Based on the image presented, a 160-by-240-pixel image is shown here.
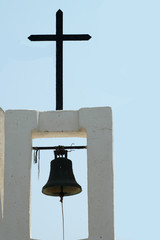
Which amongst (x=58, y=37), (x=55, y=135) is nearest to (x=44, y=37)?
(x=58, y=37)

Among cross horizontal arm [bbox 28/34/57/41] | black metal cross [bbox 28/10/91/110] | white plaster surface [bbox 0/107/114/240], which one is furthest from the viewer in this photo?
cross horizontal arm [bbox 28/34/57/41]

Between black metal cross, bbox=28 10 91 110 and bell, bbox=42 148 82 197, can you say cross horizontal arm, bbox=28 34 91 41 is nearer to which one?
black metal cross, bbox=28 10 91 110

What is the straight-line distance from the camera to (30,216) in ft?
31.8

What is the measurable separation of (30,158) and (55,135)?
1.91 feet

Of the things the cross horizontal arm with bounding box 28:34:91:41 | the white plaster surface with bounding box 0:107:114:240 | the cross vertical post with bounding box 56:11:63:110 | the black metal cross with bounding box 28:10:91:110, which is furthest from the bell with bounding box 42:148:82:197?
the cross horizontal arm with bounding box 28:34:91:41

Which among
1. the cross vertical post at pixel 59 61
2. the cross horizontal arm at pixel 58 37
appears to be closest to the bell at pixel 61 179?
the cross vertical post at pixel 59 61

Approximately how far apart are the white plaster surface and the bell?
384 millimetres

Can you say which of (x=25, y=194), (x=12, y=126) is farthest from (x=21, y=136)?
(x=25, y=194)

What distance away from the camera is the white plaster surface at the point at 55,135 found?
31.5 ft

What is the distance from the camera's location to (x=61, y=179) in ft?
33.4

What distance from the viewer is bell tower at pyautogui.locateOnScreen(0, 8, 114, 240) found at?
9609 millimetres

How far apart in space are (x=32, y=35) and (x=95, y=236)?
336 cm

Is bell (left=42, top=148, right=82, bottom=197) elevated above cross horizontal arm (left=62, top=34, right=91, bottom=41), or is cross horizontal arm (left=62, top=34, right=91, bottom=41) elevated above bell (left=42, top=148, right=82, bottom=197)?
cross horizontal arm (left=62, top=34, right=91, bottom=41)

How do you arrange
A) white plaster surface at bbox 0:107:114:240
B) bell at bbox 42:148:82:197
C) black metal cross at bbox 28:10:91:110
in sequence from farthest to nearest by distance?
black metal cross at bbox 28:10:91:110
bell at bbox 42:148:82:197
white plaster surface at bbox 0:107:114:240
